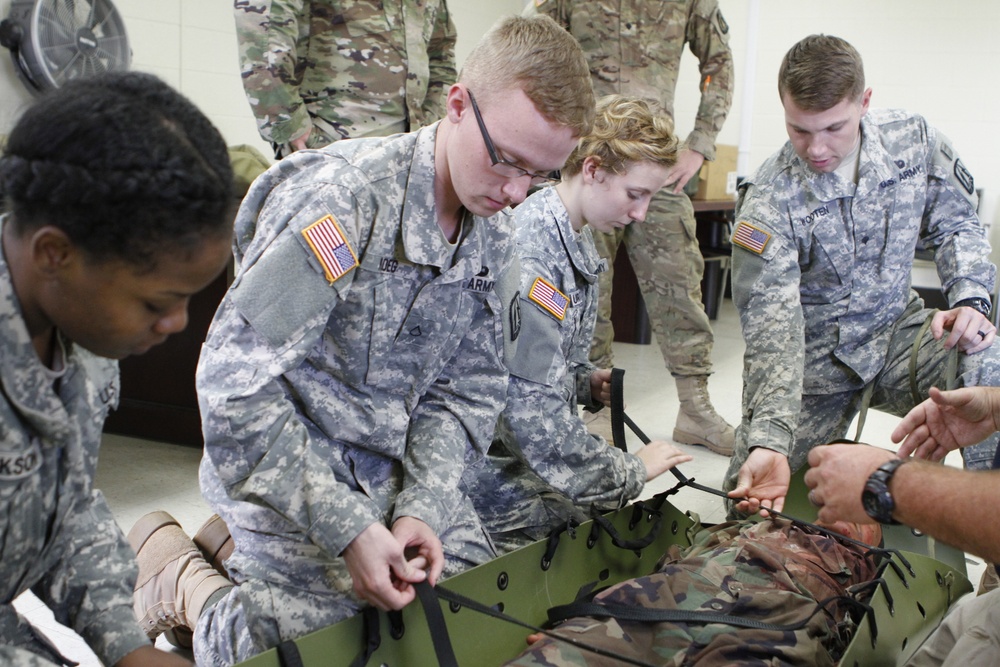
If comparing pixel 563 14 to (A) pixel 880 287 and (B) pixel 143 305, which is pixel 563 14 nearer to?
(A) pixel 880 287

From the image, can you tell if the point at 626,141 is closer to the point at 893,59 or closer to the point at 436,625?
the point at 436,625

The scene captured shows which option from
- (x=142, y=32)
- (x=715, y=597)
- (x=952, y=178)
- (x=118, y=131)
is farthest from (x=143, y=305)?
(x=142, y=32)

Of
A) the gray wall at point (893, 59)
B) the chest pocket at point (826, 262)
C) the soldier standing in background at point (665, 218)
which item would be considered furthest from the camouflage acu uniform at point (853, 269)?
the gray wall at point (893, 59)

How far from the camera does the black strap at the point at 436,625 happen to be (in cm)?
132

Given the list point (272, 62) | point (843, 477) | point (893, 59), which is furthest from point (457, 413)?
point (893, 59)

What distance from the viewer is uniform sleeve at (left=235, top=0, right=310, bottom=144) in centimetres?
278

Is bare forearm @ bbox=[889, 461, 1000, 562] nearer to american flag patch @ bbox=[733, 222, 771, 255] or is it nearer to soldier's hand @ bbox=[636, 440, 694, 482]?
soldier's hand @ bbox=[636, 440, 694, 482]

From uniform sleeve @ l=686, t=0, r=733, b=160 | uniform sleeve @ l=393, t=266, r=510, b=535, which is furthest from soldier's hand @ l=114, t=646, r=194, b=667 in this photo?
uniform sleeve @ l=686, t=0, r=733, b=160

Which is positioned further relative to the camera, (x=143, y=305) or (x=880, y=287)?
(x=880, y=287)

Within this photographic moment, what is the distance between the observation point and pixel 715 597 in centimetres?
162

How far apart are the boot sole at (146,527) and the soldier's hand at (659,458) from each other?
103 cm

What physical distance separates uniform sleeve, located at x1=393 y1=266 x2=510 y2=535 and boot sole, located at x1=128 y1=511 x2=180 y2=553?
2.20ft

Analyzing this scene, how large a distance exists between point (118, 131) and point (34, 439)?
338mm

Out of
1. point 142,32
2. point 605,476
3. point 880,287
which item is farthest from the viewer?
point 142,32
